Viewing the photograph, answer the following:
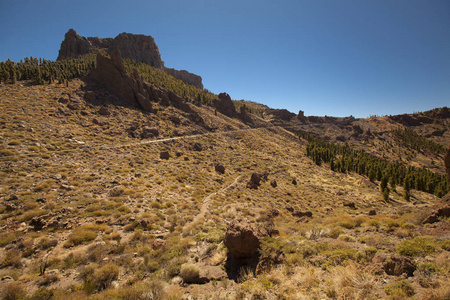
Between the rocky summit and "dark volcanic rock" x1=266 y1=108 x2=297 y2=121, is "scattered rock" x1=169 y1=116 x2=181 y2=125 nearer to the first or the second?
Answer: the rocky summit

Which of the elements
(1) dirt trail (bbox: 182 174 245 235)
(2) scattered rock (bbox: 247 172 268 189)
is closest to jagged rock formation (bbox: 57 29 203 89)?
(1) dirt trail (bbox: 182 174 245 235)

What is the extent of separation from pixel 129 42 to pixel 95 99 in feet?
337

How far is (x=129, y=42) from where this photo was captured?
4616 inches

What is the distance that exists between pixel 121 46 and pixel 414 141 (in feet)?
746

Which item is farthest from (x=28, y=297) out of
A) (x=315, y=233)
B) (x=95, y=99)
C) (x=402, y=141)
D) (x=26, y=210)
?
(x=402, y=141)

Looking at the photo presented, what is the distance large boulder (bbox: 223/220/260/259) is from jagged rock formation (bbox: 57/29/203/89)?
12992cm

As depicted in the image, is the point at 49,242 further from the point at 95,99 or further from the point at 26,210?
the point at 95,99

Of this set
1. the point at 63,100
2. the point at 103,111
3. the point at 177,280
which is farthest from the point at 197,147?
the point at 177,280

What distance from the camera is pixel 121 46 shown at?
11344 centimetres

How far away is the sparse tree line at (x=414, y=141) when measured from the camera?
4873 inches

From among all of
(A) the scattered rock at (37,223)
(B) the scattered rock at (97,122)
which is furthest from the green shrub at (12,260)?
(B) the scattered rock at (97,122)

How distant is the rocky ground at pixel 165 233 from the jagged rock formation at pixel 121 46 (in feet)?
307

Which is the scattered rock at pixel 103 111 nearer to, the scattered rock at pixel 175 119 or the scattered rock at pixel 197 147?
the scattered rock at pixel 175 119

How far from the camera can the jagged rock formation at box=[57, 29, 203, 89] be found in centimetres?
9825
